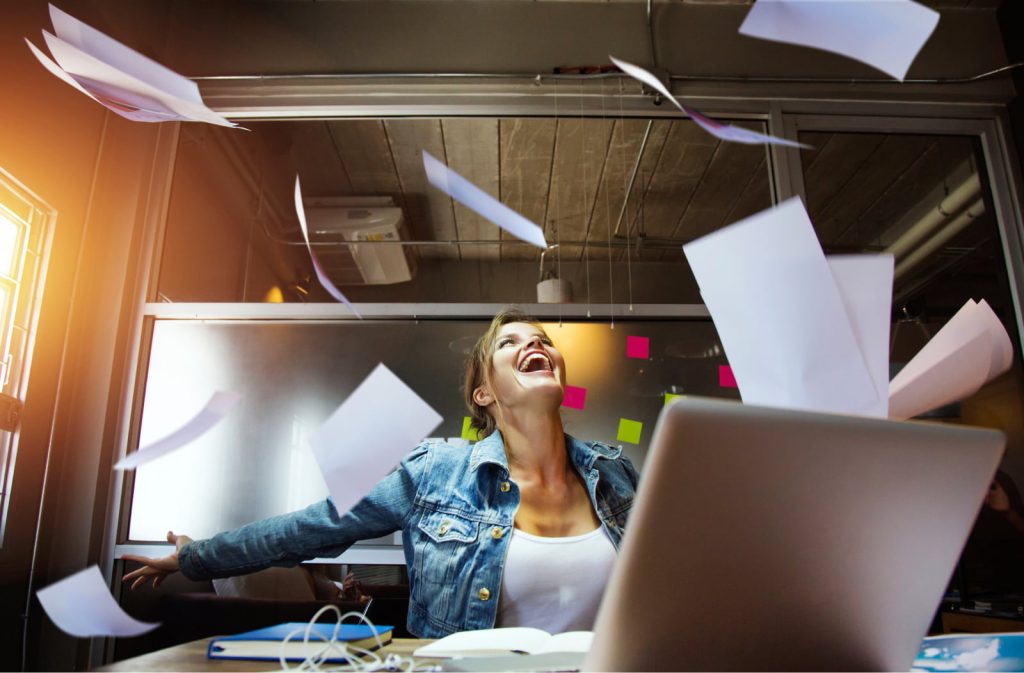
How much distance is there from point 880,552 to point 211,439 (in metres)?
2.01

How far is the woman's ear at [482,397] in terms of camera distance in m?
1.69

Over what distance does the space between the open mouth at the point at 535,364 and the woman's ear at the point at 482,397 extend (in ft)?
0.46

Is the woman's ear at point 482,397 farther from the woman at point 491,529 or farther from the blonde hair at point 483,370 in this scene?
the woman at point 491,529

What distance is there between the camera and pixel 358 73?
235cm

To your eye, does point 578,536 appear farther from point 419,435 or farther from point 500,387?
point 419,435

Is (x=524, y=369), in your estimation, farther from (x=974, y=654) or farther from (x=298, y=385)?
(x=974, y=654)

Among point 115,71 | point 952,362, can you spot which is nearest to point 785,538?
point 952,362

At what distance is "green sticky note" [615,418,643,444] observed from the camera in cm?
209

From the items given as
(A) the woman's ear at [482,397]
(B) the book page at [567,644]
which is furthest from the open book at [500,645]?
(A) the woman's ear at [482,397]

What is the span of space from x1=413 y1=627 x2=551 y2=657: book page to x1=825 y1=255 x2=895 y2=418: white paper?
0.37 metres

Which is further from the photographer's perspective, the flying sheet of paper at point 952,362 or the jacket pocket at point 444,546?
the jacket pocket at point 444,546

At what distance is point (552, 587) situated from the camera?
1209 millimetres

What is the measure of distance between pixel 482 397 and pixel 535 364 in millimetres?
186

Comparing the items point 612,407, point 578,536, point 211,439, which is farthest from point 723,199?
point 211,439
